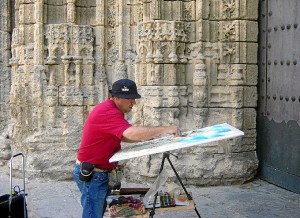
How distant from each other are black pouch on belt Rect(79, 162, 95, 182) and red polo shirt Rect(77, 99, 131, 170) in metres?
0.04

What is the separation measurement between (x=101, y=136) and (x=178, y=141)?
0.61 meters

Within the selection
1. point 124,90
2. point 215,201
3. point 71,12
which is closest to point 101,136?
point 124,90

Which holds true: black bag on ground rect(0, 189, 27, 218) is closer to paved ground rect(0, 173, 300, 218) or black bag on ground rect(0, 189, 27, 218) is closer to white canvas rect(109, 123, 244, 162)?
white canvas rect(109, 123, 244, 162)

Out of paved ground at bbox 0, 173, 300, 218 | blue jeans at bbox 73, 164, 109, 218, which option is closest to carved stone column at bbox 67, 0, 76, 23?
paved ground at bbox 0, 173, 300, 218

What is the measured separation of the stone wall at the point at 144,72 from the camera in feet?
21.9

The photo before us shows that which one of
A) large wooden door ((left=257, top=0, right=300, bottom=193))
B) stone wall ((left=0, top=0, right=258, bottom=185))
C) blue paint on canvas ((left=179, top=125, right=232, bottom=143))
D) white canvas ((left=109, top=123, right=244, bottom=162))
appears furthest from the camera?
stone wall ((left=0, top=0, right=258, bottom=185))

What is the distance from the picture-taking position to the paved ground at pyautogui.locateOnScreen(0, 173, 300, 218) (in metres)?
5.48

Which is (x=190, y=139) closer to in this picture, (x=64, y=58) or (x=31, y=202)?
(x=31, y=202)

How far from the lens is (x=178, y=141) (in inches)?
147

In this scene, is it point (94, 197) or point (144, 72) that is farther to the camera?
point (144, 72)

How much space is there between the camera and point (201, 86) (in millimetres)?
6707

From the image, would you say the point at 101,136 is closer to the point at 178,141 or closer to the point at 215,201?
the point at 178,141

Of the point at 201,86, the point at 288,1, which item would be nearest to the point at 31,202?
the point at 201,86

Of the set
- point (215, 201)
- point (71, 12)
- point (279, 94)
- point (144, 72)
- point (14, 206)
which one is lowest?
point (215, 201)
